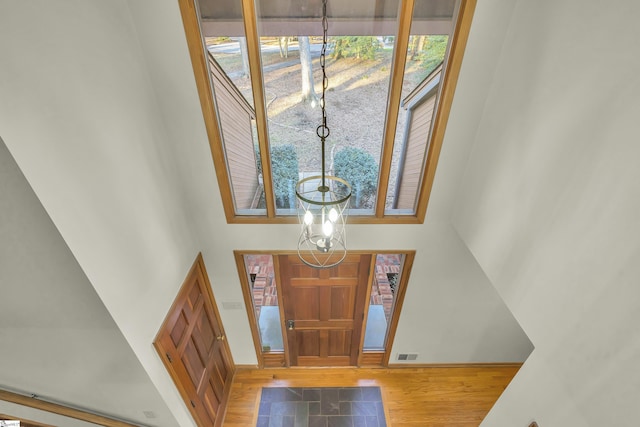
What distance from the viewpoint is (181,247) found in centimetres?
283

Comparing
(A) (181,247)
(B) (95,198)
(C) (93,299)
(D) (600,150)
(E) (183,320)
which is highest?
(A) (181,247)

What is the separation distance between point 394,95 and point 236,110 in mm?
1290

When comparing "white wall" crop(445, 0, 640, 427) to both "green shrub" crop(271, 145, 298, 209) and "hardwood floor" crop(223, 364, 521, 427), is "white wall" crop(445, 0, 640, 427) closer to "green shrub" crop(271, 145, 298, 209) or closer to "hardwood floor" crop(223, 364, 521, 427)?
"green shrub" crop(271, 145, 298, 209)

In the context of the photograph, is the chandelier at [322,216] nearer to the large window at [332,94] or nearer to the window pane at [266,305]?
the large window at [332,94]

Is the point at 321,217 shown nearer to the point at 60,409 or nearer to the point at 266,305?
the point at 266,305

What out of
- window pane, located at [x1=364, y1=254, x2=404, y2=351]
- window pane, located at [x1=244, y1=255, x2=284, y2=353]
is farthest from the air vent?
window pane, located at [x1=244, y1=255, x2=284, y2=353]

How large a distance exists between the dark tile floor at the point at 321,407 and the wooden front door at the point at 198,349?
60 centimetres

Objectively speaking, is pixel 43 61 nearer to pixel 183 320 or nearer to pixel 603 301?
pixel 183 320

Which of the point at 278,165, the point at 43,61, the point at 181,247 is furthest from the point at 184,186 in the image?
the point at 43,61

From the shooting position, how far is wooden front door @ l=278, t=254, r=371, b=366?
11.8ft

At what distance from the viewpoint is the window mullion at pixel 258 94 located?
2180mm

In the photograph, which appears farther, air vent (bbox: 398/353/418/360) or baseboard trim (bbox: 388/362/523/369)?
baseboard trim (bbox: 388/362/523/369)

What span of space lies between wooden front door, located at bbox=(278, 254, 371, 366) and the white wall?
167cm

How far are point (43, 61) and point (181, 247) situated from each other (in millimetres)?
1723
